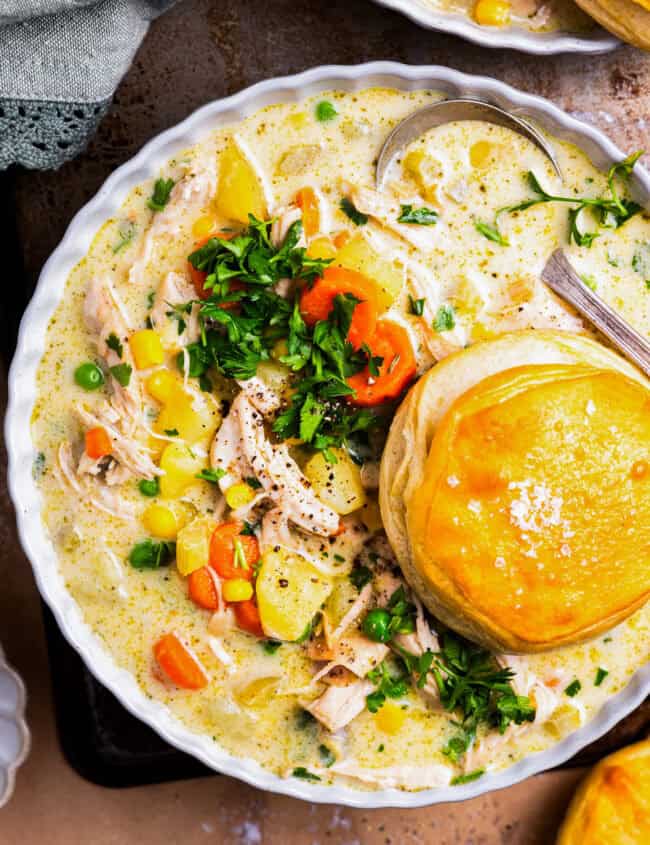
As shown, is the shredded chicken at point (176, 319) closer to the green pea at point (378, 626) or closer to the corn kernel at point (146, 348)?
the corn kernel at point (146, 348)

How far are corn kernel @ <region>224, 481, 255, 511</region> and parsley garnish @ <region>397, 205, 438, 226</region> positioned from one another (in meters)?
0.91

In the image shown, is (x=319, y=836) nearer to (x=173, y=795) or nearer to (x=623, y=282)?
(x=173, y=795)

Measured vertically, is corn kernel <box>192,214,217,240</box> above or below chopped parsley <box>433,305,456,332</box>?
above

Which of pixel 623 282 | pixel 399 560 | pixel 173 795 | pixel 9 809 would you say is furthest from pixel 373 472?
pixel 9 809

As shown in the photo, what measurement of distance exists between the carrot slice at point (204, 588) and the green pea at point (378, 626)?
449 millimetres

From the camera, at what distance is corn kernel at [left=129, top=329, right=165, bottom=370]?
9.53ft

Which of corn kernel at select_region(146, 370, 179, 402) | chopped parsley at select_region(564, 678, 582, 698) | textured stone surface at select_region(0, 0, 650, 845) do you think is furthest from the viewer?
textured stone surface at select_region(0, 0, 650, 845)

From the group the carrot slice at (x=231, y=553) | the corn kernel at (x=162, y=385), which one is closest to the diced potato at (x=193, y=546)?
the carrot slice at (x=231, y=553)

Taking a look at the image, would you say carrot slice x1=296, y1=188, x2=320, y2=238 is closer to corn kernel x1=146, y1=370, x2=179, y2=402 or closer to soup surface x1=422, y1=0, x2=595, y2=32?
corn kernel x1=146, y1=370, x2=179, y2=402

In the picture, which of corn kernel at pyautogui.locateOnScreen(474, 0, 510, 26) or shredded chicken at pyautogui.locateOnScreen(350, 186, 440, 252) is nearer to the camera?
shredded chicken at pyautogui.locateOnScreen(350, 186, 440, 252)

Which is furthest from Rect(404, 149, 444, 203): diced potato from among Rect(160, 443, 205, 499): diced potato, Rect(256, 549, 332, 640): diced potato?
Rect(256, 549, 332, 640): diced potato

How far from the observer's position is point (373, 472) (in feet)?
9.85

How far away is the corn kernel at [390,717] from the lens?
3088 mm

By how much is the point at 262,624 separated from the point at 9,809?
4.12 feet
